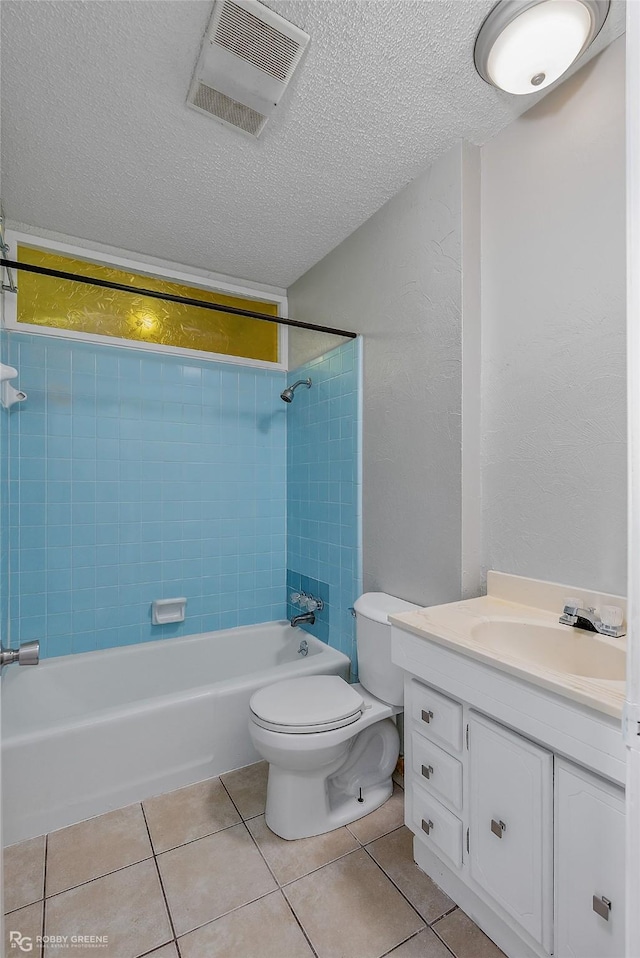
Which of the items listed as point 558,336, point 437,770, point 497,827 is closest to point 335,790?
point 437,770

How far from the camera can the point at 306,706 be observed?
1629mm

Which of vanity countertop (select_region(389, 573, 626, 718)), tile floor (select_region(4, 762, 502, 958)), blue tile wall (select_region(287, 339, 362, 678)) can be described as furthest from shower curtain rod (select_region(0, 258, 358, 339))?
→ tile floor (select_region(4, 762, 502, 958))

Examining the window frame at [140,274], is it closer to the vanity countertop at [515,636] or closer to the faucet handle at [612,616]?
the vanity countertop at [515,636]

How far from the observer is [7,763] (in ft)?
5.17

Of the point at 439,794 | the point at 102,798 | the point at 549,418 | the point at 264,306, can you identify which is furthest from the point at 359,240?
the point at 102,798

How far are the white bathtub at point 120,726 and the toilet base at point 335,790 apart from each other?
0.38 metres

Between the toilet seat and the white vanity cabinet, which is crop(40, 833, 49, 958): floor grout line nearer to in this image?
the toilet seat

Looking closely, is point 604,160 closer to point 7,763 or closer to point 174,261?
point 174,261

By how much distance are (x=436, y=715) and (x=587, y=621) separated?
49 cm

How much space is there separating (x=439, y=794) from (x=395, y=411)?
1353mm

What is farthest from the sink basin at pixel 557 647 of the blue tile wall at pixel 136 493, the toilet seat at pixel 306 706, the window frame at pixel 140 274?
the window frame at pixel 140 274

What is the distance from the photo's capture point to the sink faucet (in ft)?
3.92

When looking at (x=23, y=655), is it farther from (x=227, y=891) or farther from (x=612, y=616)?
(x=612, y=616)

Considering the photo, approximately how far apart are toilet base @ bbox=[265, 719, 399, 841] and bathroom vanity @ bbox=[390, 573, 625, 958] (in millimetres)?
316
